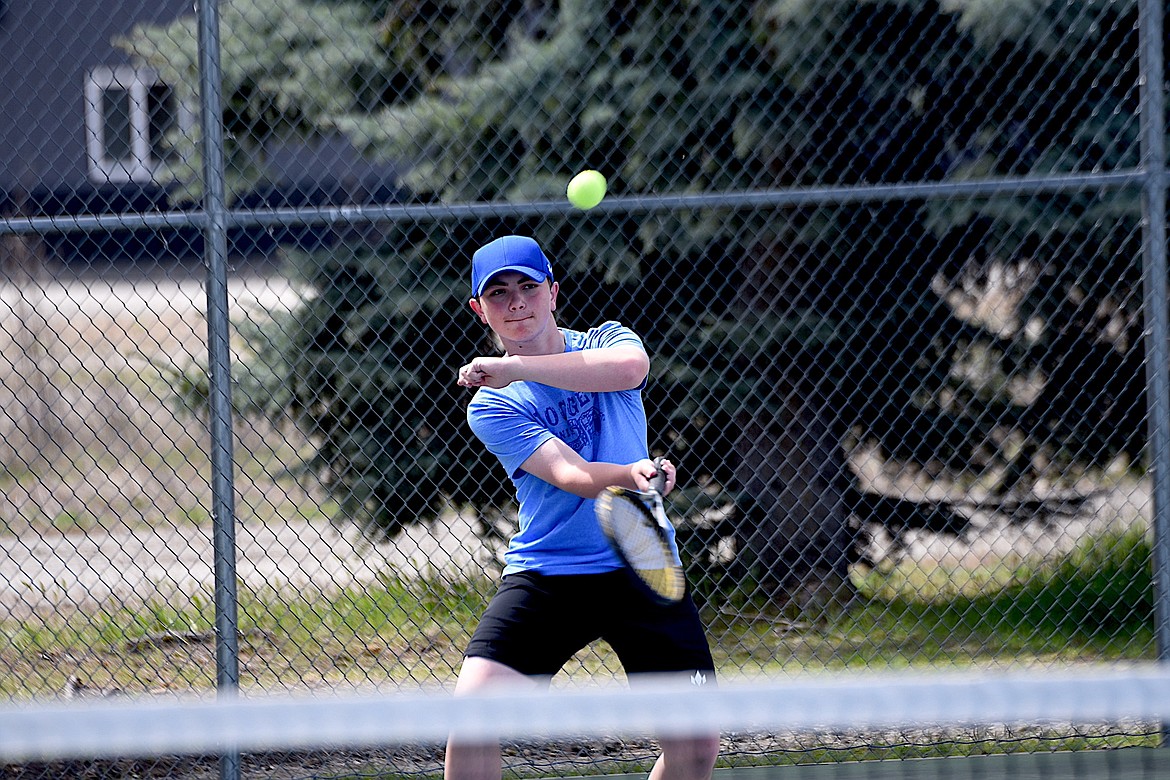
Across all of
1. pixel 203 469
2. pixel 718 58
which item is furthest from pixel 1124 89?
pixel 203 469

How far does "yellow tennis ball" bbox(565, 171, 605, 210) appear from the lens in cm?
347

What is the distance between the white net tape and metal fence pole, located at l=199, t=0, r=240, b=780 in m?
1.83

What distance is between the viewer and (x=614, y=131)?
16.4 feet

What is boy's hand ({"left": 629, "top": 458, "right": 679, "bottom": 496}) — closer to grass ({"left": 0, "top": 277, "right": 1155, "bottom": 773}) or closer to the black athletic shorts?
the black athletic shorts

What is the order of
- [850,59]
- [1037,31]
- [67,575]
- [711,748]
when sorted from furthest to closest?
[67,575] → [850,59] → [1037,31] → [711,748]

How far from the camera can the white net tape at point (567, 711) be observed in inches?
67.5

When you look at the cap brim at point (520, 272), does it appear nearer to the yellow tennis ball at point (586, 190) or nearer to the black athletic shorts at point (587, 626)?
the black athletic shorts at point (587, 626)

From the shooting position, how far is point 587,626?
8.55 feet

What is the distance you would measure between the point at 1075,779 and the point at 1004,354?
1838 millimetres

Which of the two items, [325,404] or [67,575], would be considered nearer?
[325,404]

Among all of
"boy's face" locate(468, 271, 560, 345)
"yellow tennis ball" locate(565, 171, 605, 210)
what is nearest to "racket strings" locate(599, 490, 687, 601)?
"boy's face" locate(468, 271, 560, 345)

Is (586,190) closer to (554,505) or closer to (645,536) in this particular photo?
(554,505)

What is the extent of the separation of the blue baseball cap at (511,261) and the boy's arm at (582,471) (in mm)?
363

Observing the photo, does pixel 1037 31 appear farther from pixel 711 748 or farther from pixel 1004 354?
pixel 711 748
